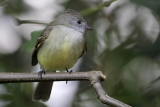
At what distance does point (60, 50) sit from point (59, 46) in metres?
0.05

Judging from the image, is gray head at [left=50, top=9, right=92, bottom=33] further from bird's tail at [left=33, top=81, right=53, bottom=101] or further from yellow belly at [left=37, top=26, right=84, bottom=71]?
bird's tail at [left=33, top=81, right=53, bottom=101]

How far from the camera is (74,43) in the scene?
3693mm

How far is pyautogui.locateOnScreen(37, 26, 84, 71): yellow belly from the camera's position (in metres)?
3.58

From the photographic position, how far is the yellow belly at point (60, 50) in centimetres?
358

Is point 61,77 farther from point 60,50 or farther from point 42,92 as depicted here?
point 42,92

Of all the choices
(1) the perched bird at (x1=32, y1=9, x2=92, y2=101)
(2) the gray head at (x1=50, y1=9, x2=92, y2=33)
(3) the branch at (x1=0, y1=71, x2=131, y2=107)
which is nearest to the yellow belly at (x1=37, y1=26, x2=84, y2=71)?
(1) the perched bird at (x1=32, y1=9, x2=92, y2=101)

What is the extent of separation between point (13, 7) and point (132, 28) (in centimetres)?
139

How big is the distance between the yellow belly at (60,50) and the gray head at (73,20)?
22 cm

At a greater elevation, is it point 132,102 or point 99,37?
point 99,37

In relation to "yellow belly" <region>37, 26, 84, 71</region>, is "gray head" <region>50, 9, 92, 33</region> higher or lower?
higher

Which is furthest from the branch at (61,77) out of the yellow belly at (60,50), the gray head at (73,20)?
the gray head at (73,20)

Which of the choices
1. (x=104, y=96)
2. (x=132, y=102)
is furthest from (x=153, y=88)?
(x=104, y=96)

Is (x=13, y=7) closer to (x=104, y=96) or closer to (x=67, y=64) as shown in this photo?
(x=67, y=64)

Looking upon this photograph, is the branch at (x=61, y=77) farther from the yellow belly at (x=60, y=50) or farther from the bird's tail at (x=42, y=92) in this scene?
the bird's tail at (x=42, y=92)
